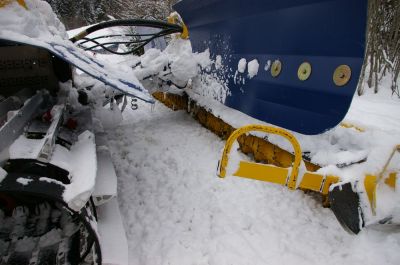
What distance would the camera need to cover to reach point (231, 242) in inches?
86.0

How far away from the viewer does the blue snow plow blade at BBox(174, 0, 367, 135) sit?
81.4 inches

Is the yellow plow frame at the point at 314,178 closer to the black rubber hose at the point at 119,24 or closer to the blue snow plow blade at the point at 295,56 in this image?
the blue snow plow blade at the point at 295,56

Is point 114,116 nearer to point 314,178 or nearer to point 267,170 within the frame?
point 267,170

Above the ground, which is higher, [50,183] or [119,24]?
[119,24]

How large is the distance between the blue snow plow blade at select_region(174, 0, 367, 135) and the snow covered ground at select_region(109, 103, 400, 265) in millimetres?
707

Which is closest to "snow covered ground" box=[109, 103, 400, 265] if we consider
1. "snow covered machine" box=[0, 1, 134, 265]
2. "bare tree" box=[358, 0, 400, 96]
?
"snow covered machine" box=[0, 1, 134, 265]

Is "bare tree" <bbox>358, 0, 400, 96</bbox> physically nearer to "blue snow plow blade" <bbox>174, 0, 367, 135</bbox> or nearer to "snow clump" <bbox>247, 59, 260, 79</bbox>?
"blue snow plow blade" <bbox>174, 0, 367, 135</bbox>

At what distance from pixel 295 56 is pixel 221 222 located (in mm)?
1494

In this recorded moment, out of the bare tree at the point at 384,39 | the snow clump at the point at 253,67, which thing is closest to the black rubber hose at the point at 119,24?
the snow clump at the point at 253,67

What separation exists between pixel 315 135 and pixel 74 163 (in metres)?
1.83

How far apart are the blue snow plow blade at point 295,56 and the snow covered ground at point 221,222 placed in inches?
27.8

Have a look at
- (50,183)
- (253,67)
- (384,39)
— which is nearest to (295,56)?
(253,67)

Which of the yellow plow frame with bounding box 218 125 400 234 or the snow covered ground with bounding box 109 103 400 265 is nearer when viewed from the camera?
the yellow plow frame with bounding box 218 125 400 234

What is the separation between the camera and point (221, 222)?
2402mm
